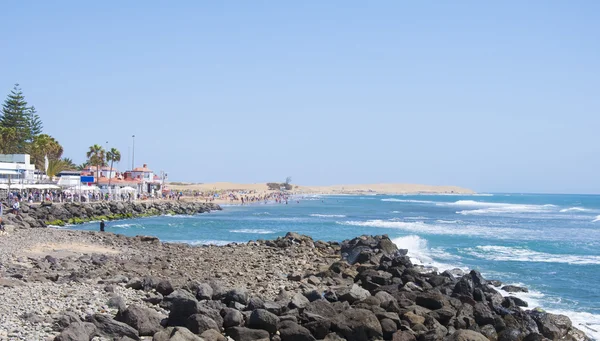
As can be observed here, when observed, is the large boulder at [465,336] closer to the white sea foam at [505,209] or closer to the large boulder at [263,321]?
the large boulder at [263,321]

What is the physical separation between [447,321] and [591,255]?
62.4 ft

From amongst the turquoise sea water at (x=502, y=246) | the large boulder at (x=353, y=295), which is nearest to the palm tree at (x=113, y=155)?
the turquoise sea water at (x=502, y=246)

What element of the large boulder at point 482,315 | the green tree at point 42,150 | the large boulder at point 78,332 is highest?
the green tree at point 42,150

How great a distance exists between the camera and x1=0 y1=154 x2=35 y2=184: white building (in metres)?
48.2

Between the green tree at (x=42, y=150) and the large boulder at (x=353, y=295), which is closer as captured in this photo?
the large boulder at (x=353, y=295)

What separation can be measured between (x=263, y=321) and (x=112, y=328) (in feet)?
8.55

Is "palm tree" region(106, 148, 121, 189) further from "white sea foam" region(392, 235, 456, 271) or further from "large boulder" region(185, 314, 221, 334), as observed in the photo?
"large boulder" region(185, 314, 221, 334)

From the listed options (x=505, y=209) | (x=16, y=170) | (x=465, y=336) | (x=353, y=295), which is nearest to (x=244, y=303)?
(x=353, y=295)

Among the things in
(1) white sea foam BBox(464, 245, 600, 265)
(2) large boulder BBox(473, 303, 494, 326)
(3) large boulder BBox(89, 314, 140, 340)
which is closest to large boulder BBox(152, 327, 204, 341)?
(3) large boulder BBox(89, 314, 140, 340)

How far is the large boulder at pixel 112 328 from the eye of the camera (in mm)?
9938

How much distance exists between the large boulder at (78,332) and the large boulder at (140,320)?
77cm

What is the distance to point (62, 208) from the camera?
44562 mm

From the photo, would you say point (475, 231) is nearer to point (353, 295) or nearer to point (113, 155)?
point (353, 295)

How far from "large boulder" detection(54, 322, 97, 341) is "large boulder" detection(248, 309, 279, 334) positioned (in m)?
2.75
